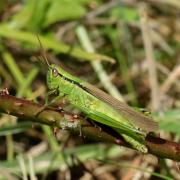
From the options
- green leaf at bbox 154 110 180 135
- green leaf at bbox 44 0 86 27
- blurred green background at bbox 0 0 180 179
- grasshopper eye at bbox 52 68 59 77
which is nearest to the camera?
grasshopper eye at bbox 52 68 59 77

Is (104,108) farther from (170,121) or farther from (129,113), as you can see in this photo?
(170,121)

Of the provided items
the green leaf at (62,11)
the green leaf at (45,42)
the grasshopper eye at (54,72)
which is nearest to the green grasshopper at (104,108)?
the grasshopper eye at (54,72)

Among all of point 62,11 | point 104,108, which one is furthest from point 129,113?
point 62,11

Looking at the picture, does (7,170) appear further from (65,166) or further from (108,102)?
(108,102)

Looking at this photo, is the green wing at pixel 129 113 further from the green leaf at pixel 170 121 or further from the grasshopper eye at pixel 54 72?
the green leaf at pixel 170 121

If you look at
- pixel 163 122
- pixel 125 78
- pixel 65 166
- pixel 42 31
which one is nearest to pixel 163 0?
pixel 125 78

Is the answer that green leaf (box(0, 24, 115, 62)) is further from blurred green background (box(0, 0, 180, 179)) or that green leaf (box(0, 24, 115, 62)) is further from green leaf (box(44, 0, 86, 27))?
green leaf (box(44, 0, 86, 27))


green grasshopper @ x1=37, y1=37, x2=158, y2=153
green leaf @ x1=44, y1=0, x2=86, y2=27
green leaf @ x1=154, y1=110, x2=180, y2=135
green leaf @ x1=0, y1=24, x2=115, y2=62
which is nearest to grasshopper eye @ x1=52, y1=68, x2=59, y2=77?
green grasshopper @ x1=37, y1=37, x2=158, y2=153
